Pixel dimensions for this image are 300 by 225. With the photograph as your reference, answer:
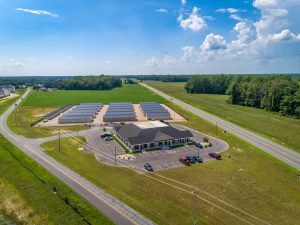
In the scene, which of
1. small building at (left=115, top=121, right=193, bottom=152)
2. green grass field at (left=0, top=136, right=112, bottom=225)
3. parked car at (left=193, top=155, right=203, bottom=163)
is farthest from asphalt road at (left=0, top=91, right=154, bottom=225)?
parked car at (left=193, top=155, right=203, bottom=163)

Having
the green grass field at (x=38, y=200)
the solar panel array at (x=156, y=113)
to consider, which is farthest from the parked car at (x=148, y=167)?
the solar panel array at (x=156, y=113)

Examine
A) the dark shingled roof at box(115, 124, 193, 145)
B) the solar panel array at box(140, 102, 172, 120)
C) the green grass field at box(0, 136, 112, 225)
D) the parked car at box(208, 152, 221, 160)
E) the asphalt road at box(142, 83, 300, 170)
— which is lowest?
the asphalt road at box(142, 83, 300, 170)

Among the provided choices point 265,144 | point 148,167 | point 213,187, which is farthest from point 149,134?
point 265,144

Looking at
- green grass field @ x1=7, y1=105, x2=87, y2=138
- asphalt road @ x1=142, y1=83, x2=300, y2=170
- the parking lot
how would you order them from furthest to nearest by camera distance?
green grass field @ x1=7, y1=105, x2=87, y2=138 < asphalt road @ x1=142, y1=83, x2=300, y2=170 < the parking lot

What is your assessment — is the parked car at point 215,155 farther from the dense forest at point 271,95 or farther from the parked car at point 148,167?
the dense forest at point 271,95

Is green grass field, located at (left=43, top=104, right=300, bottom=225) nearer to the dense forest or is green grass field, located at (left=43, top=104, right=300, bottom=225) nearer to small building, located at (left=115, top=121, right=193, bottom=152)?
small building, located at (left=115, top=121, right=193, bottom=152)

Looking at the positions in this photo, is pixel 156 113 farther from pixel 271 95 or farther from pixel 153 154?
pixel 271 95
